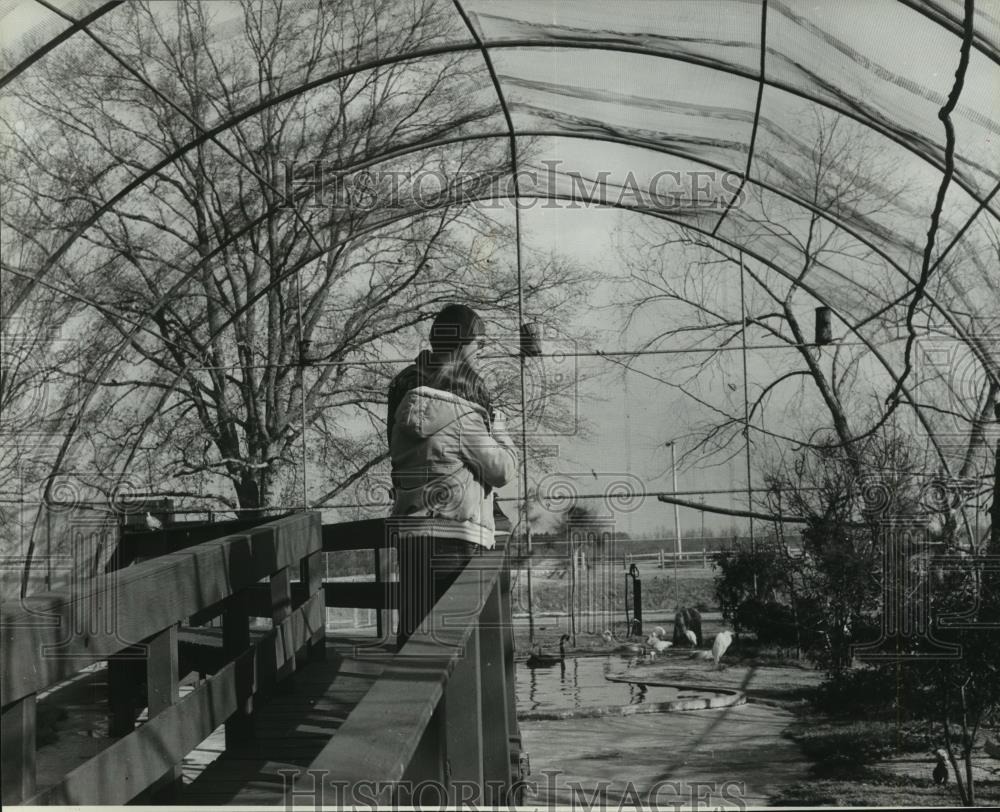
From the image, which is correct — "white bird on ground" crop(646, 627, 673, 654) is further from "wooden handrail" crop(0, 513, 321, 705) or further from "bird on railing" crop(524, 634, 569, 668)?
"wooden handrail" crop(0, 513, 321, 705)

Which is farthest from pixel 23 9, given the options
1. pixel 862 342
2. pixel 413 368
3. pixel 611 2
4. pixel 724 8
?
pixel 862 342

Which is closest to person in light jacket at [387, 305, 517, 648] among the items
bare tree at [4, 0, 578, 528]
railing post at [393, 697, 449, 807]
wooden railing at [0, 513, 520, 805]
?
wooden railing at [0, 513, 520, 805]

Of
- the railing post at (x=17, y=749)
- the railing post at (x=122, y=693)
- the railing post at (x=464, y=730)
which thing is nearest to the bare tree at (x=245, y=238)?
the railing post at (x=122, y=693)

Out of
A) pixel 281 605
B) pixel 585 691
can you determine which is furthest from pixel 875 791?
pixel 281 605

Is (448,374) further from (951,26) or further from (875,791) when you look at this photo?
(875,791)

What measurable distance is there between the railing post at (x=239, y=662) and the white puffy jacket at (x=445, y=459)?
0.71 meters

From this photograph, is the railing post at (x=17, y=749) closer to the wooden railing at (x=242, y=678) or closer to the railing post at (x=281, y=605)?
the wooden railing at (x=242, y=678)

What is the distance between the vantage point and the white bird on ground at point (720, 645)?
1189 cm

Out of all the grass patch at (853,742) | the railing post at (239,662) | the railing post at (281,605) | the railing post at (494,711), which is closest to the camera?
the railing post at (494,711)

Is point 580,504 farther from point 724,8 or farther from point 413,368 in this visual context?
point 413,368

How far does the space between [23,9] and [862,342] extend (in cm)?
798

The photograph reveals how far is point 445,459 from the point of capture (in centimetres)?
345

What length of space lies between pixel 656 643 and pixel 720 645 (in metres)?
0.67

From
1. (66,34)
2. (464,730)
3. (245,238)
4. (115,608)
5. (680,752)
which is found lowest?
(680,752)
